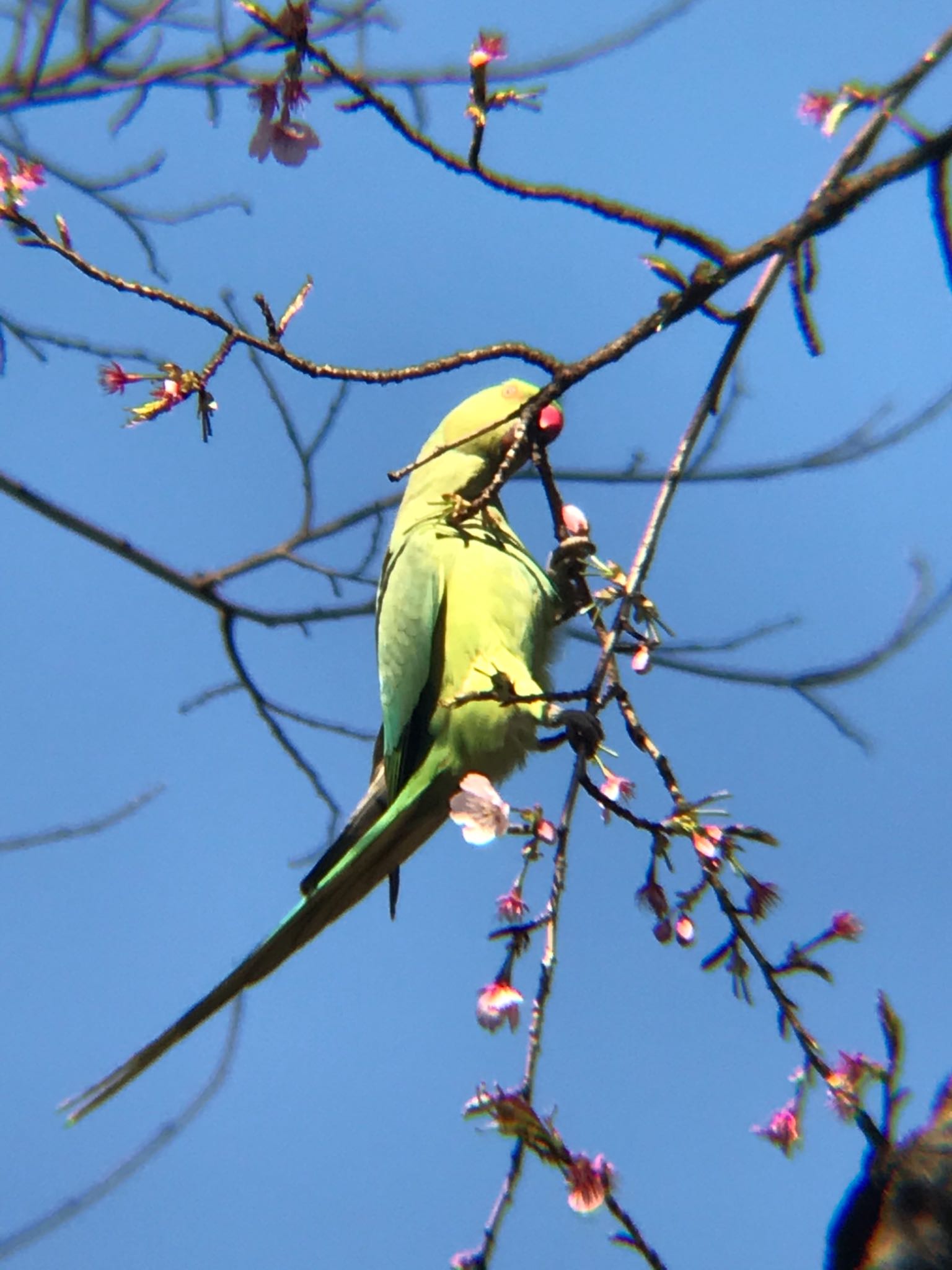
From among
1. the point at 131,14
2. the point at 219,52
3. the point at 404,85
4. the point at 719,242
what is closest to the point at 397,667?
the point at 719,242

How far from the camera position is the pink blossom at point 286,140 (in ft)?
5.60

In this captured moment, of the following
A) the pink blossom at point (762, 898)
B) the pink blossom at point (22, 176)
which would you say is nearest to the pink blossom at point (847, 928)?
the pink blossom at point (762, 898)

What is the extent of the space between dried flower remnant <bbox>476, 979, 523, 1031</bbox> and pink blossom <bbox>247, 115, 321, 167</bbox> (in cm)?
121

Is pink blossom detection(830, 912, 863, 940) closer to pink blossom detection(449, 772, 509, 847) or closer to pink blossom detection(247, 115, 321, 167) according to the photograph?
pink blossom detection(449, 772, 509, 847)

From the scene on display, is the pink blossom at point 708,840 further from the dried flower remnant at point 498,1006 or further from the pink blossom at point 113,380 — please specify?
the pink blossom at point 113,380

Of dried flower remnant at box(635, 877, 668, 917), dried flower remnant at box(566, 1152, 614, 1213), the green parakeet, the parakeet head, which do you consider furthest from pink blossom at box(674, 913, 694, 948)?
the parakeet head

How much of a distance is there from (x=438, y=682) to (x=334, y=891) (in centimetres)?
57

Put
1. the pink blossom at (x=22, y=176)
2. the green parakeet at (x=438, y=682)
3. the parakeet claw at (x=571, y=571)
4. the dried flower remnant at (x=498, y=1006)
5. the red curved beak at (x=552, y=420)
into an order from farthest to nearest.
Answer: the red curved beak at (x=552, y=420)
the green parakeet at (x=438, y=682)
the parakeet claw at (x=571, y=571)
the pink blossom at (x=22, y=176)
the dried flower remnant at (x=498, y=1006)

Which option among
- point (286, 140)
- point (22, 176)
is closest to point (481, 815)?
point (286, 140)

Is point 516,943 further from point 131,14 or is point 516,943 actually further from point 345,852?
point 131,14

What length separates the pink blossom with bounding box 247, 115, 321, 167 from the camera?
1.71 metres

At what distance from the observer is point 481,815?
5.32ft

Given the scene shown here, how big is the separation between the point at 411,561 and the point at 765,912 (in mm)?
1542

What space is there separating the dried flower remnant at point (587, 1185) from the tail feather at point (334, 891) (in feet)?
3.94
